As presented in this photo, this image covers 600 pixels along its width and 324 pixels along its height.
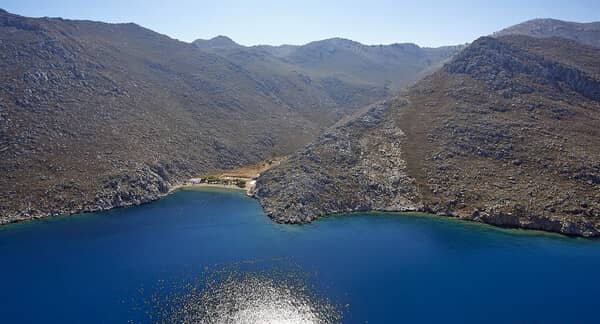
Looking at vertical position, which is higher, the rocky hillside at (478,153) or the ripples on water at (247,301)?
the rocky hillside at (478,153)

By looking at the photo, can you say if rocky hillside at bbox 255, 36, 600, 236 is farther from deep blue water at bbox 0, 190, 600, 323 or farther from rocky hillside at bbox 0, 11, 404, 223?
rocky hillside at bbox 0, 11, 404, 223

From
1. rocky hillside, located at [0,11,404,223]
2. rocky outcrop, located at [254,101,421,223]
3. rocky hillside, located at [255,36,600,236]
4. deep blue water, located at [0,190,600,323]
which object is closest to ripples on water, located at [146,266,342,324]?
deep blue water, located at [0,190,600,323]

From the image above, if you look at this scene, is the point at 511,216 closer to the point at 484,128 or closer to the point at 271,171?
the point at 484,128

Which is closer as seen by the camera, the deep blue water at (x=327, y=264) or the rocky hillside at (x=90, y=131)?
the deep blue water at (x=327, y=264)

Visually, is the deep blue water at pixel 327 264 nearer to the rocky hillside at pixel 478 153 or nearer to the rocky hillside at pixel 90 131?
the rocky hillside at pixel 478 153

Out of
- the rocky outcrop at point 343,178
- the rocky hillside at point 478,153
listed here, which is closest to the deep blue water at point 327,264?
the rocky outcrop at point 343,178

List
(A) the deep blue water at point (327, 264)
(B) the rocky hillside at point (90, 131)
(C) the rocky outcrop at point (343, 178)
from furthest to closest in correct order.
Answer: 1. (B) the rocky hillside at point (90, 131)
2. (C) the rocky outcrop at point (343, 178)
3. (A) the deep blue water at point (327, 264)
